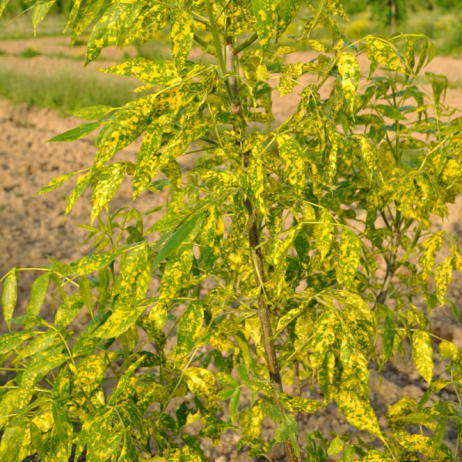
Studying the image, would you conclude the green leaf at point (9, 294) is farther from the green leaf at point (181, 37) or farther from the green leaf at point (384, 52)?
the green leaf at point (384, 52)

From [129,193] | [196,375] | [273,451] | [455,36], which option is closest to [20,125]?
[129,193]

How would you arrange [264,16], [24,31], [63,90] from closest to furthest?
[264,16] < [63,90] < [24,31]

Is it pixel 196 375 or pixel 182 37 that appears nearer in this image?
pixel 182 37

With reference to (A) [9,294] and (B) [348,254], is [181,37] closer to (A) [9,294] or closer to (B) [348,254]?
(B) [348,254]

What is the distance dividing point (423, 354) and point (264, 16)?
2.59ft

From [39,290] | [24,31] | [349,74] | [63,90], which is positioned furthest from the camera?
[24,31]

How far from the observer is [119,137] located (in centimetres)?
61

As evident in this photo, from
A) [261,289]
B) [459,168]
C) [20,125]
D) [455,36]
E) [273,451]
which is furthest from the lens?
[455,36]

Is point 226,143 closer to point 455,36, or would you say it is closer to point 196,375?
point 196,375

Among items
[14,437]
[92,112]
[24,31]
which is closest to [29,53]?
[24,31]

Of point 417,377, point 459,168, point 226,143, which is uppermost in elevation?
point 226,143

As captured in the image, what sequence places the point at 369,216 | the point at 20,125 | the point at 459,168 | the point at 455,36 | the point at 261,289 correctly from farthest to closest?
the point at 455,36
the point at 20,125
the point at 369,216
the point at 459,168
the point at 261,289

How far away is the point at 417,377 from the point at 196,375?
1439 mm

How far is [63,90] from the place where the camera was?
6.34 meters
